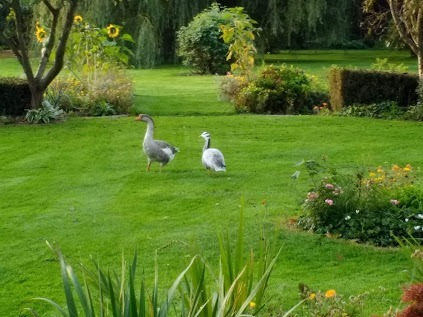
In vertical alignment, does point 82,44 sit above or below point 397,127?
above

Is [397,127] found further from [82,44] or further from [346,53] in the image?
[346,53]

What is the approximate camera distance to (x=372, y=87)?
20641 millimetres

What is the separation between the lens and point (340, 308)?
20.1ft

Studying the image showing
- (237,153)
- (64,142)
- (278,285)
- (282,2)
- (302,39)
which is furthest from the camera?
(302,39)

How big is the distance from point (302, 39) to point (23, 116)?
23950 mm

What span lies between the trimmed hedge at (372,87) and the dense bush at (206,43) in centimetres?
992

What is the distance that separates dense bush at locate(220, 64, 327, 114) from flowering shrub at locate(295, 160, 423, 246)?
11431mm

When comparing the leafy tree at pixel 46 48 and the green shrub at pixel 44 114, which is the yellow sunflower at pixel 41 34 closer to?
the leafy tree at pixel 46 48

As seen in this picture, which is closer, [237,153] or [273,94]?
[237,153]

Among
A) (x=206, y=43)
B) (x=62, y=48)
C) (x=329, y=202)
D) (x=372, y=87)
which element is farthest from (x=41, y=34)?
(x=329, y=202)

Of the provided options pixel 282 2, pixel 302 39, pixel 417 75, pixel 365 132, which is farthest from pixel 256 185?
pixel 302 39

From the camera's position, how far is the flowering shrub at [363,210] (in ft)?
30.8

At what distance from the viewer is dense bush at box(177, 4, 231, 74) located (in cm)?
3072

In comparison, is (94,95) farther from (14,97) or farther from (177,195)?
(177,195)
